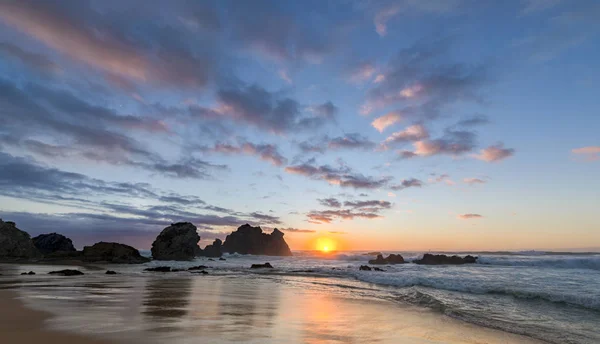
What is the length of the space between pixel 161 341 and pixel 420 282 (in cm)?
2439

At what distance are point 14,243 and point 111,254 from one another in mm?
14658

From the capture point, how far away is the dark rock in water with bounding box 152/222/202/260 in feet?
236

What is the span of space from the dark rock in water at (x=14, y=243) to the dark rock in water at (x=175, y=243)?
2191 cm

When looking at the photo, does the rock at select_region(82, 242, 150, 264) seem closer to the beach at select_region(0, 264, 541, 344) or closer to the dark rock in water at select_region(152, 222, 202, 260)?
the dark rock in water at select_region(152, 222, 202, 260)

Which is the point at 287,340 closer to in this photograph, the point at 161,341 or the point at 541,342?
the point at 161,341

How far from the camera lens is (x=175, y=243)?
7212 centimetres

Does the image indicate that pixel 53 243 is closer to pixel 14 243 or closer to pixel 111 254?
pixel 14 243

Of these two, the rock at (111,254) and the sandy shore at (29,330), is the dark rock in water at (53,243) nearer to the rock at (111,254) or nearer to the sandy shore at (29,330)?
the rock at (111,254)

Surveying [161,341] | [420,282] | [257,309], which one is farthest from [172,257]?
[161,341]

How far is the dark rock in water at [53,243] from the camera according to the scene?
236 ft

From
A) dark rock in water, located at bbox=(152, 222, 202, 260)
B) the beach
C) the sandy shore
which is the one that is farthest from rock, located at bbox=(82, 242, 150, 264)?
the sandy shore

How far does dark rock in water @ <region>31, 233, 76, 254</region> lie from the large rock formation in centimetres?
7780

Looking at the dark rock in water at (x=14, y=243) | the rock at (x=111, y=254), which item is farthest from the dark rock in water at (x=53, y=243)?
the rock at (x=111, y=254)

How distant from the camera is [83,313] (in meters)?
9.86
